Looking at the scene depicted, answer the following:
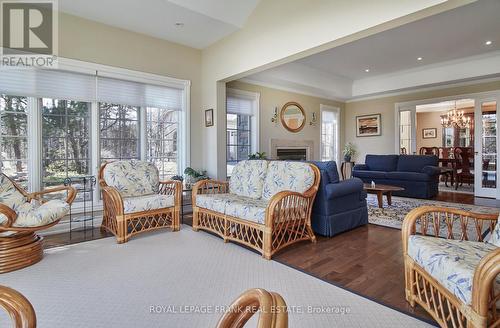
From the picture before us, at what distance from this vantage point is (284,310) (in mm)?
653

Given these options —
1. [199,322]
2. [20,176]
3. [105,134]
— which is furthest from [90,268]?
[105,134]

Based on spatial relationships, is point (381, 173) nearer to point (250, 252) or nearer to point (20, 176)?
point (250, 252)

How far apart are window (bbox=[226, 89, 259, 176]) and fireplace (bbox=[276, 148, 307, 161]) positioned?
0.74 m

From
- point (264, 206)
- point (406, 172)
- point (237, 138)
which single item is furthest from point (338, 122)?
point (264, 206)

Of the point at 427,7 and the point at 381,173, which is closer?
the point at 427,7

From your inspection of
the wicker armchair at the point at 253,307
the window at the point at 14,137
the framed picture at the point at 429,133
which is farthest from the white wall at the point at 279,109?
the framed picture at the point at 429,133

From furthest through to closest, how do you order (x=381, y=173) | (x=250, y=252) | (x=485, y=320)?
(x=381, y=173) → (x=250, y=252) → (x=485, y=320)

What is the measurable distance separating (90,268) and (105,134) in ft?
7.60

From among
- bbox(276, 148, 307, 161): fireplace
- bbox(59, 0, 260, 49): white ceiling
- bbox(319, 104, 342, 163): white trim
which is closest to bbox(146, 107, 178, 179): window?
bbox(59, 0, 260, 49): white ceiling

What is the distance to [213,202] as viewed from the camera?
3.36 meters

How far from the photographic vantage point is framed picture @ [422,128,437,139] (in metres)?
10.8

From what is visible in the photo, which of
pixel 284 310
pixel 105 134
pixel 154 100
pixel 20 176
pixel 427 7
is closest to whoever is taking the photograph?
pixel 284 310

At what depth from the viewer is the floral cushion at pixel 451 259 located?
4.28 ft

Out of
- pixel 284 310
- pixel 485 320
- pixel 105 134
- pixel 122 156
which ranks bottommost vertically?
pixel 485 320
